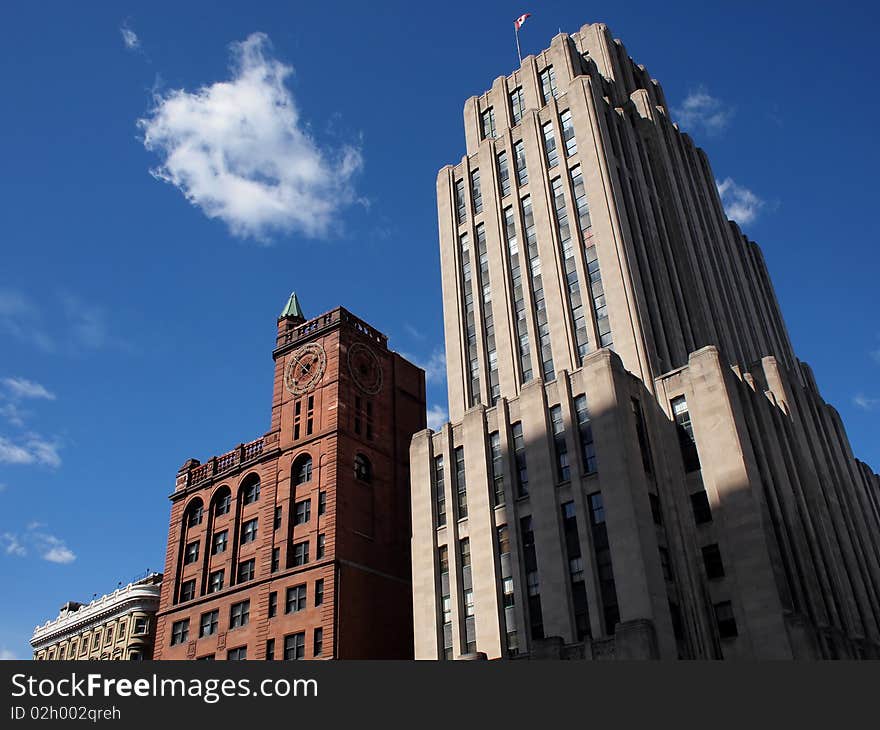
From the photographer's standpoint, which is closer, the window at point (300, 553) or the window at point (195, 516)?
the window at point (300, 553)

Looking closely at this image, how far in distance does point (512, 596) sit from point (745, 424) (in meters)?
18.1

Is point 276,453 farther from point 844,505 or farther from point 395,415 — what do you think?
point 844,505

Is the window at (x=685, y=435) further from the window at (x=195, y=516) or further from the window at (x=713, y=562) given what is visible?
the window at (x=195, y=516)

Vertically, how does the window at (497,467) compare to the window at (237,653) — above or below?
above

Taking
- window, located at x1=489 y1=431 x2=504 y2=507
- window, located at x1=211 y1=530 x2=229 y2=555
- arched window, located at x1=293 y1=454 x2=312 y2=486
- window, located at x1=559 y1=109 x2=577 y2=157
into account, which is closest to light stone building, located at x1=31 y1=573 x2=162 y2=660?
window, located at x1=211 y1=530 x2=229 y2=555

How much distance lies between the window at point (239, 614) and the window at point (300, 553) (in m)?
5.28

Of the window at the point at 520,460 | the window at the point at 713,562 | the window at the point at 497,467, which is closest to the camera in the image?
the window at the point at 713,562

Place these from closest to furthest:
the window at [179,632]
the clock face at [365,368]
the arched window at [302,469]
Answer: the arched window at [302,469], the window at [179,632], the clock face at [365,368]

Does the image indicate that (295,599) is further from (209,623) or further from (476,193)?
(476,193)

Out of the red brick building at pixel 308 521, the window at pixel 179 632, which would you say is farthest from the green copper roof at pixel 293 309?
the window at pixel 179 632

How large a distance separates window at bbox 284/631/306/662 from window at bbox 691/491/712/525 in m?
28.6

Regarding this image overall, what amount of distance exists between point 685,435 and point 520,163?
34063 mm

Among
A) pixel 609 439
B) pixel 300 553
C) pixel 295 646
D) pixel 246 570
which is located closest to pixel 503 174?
pixel 609 439

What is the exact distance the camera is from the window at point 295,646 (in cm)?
5806
